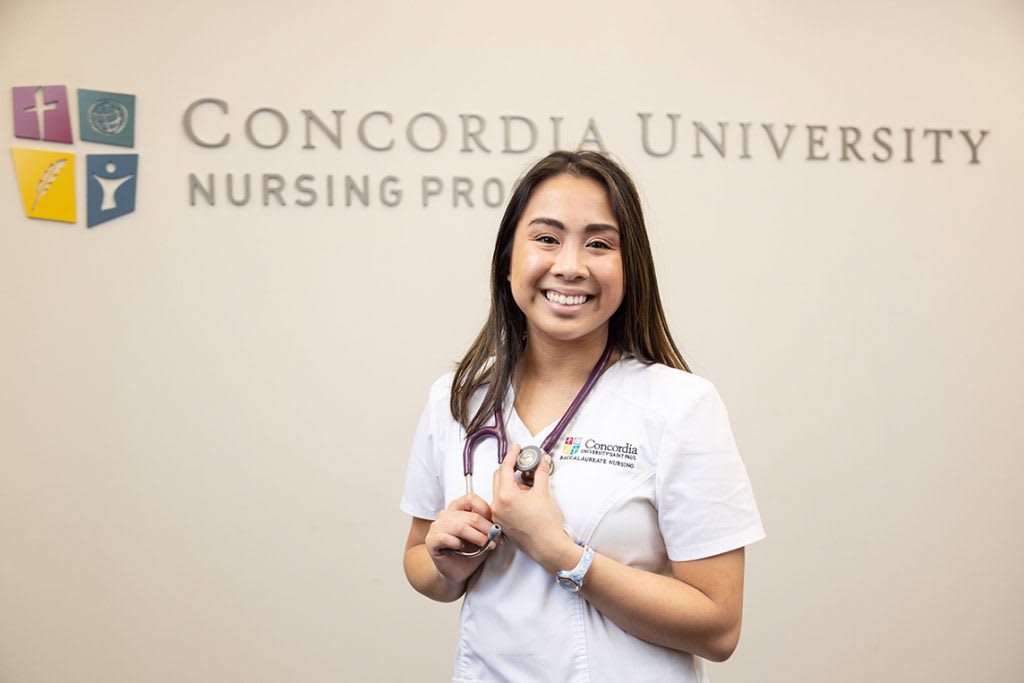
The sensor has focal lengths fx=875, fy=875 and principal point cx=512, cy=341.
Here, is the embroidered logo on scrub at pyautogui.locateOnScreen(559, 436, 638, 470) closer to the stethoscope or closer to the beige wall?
the stethoscope

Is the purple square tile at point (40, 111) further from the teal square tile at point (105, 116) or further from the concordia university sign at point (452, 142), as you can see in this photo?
the concordia university sign at point (452, 142)

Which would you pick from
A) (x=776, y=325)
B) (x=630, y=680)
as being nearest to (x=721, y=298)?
(x=776, y=325)

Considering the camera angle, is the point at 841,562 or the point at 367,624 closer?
the point at 367,624

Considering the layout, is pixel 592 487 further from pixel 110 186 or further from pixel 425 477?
pixel 110 186

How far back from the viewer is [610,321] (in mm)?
1376

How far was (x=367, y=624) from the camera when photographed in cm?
271

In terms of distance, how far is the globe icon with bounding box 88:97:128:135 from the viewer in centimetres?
253

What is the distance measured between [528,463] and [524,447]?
40mm

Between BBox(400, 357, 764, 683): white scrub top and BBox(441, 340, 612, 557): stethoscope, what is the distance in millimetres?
17

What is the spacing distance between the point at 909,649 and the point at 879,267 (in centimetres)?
131

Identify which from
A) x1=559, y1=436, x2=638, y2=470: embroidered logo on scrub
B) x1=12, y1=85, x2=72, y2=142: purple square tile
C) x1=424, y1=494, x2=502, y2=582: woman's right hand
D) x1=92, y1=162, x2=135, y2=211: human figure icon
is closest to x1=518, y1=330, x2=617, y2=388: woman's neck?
x1=559, y1=436, x2=638, y2=470: embroidered logo on scrub

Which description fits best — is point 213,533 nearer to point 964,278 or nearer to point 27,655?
point 27,655

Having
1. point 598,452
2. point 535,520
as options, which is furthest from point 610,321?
point 535,520

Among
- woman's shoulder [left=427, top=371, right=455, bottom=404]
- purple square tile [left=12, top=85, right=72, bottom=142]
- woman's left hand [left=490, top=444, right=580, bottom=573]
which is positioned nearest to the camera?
woman's left hand [left=490, top=444, right=580, bottom=573]
